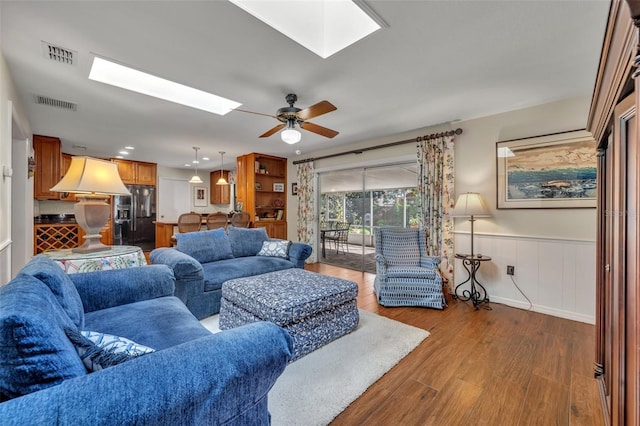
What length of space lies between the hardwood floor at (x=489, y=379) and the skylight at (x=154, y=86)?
3.23m

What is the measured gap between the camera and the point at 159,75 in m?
2.55

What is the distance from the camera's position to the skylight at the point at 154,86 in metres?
2.64

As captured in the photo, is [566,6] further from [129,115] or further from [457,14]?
[129,115]

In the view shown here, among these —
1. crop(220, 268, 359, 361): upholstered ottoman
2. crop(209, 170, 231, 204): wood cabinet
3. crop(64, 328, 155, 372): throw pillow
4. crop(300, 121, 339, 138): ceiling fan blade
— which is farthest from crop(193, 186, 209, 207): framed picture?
crop(64, 328, 155, 372): throw pillow

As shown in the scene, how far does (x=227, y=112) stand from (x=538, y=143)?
3815mm

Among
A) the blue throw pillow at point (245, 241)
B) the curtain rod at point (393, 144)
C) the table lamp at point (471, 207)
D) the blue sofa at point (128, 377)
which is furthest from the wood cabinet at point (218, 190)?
the blue sofa at point (128, 377)

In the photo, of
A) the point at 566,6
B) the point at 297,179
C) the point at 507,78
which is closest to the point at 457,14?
the point at 566,6

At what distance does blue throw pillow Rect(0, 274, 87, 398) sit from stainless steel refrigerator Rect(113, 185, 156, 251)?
6892mm

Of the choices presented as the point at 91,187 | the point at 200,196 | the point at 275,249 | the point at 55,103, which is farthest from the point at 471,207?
the point at 200,196

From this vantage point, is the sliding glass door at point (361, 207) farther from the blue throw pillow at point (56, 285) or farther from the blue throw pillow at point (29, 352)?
the blue throw pillow at point (29, 352)

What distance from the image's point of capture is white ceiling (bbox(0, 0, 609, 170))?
5.74 feet

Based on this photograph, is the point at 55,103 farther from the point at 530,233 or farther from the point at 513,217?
the point at 530,233

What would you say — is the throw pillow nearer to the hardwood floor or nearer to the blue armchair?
the hardwood floor

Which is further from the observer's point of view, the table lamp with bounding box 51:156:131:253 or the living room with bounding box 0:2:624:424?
the living room with bounding box 0:2:624:424
